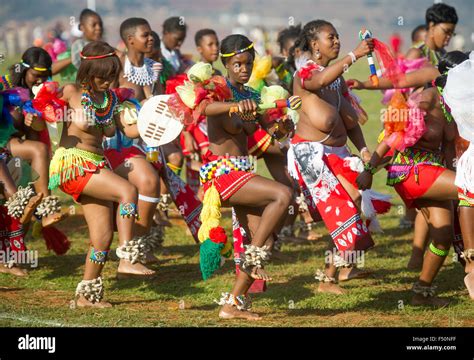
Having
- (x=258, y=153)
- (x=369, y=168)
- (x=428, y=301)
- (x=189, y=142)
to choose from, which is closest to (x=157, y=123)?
(x=258, y=153)

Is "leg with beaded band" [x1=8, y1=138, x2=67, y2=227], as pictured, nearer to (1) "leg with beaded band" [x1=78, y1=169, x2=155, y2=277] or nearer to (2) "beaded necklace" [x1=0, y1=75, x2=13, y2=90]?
(2) "beaded necklace" [x1=0, y1=75, x2=13, y2=90]

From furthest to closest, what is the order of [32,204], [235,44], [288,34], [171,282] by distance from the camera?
[288,34] → [171,282] → [32,204] → [235,44]

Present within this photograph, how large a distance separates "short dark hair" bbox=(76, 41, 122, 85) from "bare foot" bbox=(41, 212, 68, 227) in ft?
5.79

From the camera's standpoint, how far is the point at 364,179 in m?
7.96

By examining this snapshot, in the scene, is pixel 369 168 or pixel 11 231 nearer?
pixel 369 168

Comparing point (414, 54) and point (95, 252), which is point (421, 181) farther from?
point (414, 54)

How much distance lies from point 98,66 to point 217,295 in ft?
7.62

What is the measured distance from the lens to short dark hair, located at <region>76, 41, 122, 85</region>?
320 inches

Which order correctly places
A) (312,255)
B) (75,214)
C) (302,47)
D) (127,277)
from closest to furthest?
(302,47)
(127,277)
(312,255)
(75,214)

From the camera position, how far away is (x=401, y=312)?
8.08 m

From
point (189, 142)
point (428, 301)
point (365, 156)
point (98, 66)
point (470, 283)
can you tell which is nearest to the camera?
point (470, 283)
